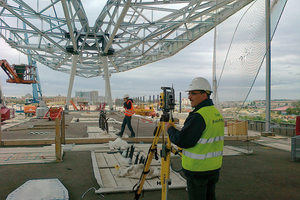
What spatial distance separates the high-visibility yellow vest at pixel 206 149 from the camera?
107 inches

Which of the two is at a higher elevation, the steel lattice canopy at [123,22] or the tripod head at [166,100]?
the steel lattice canopy at [123,22]

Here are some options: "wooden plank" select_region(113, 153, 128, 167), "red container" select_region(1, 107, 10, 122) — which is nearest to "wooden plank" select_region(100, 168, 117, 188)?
"wooden plank" select_region(113, 153, 128, 167)

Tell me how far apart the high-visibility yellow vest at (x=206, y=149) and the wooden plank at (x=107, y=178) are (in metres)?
2.27

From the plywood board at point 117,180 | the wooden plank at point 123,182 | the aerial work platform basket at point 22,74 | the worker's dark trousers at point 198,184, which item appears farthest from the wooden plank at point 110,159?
the aerial work platform basket at point 22,74

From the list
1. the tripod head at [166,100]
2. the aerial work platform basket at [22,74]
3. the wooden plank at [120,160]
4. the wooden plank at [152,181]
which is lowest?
the wooden plank at [120,160]

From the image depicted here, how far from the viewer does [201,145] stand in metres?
2.72

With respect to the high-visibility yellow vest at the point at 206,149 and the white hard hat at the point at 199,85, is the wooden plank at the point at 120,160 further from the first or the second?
the white hard hat at the point at 199,85

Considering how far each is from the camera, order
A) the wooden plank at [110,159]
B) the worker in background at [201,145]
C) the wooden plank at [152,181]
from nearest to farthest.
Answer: the worker in background at [201,145] < the wooden plank at [152,181] < the wooden plank at [110,159]

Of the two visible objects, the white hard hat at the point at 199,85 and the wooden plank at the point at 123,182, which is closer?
the white hard hat at the point at 199,85

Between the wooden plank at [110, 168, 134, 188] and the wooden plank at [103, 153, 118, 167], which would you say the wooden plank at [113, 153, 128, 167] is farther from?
the wooden plank at [110, 168, 134, 188]

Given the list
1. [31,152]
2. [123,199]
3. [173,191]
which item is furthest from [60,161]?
[173,191]

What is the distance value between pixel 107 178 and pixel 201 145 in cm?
294

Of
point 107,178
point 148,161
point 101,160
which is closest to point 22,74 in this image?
point 101,160

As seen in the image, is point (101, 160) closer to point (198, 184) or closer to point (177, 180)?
point (177, 180)
